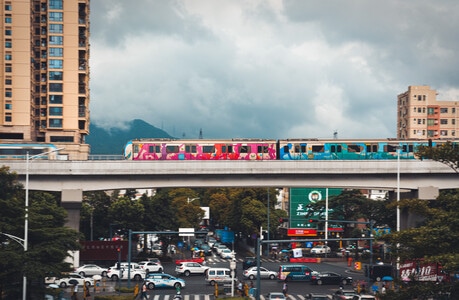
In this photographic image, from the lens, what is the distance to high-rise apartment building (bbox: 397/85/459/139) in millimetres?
179625

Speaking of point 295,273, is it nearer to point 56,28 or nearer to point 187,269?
point 187,269

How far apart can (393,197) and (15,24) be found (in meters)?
72.8

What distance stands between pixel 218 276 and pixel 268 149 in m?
22.5

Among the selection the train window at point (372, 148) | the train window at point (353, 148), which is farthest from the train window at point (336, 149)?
the train window at point (372, 148)

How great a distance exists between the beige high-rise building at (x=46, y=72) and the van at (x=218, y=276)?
58193 mm

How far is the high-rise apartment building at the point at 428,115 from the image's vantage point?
589 feet

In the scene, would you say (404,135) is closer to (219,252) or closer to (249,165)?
(219,252)

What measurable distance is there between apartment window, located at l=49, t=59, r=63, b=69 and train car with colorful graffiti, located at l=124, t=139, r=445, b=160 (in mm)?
46009

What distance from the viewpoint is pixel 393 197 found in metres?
105

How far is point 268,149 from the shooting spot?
101 m

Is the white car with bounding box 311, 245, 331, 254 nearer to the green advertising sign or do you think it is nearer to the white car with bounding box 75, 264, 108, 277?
the green advertising sign

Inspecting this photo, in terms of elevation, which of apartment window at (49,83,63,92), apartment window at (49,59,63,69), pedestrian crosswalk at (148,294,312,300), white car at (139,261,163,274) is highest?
apartment window at (49,59,63,69)

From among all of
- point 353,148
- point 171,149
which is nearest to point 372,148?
point 353,148

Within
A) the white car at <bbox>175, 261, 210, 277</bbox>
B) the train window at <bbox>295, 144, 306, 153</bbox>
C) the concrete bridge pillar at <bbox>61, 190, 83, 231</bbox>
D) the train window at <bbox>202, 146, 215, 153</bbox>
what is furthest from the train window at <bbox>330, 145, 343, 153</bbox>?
the concrete bridge pillar at <bbox>61, 190, 83, 231</bbox>
